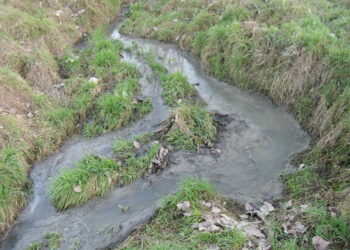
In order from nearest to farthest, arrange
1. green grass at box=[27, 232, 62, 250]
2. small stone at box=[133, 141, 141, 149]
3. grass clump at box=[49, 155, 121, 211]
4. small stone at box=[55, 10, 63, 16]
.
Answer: green grass at box=[27, 232, 62, 250], grass clump at box=[49, 155, 121, 211], small stone at box=[133, 141, 141, 149], small stone at box=[55, 10, 63, 16]

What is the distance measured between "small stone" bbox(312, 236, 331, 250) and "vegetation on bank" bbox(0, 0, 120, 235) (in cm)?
481

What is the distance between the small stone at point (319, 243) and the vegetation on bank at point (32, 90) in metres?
4.81

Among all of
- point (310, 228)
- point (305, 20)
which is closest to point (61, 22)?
point (305, 20)

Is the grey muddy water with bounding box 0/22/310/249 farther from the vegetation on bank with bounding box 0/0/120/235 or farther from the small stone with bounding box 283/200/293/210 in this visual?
the small stone with bounding box 283/200/293/210

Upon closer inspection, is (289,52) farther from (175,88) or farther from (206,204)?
(206,204)

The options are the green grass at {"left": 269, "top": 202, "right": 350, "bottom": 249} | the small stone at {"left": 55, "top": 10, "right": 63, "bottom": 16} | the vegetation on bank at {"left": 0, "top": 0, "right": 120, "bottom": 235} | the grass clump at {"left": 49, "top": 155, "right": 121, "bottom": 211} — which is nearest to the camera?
the green grass at {"left": 269, "top": 202, "right": 350, "bottom": 249}

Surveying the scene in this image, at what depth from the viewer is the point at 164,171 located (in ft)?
23.1

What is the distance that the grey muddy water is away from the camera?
19.5 feet

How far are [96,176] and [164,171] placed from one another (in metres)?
1.28

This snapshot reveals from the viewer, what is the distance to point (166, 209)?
19.4 feet

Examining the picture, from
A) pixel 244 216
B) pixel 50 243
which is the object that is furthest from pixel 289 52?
pixel 50 243

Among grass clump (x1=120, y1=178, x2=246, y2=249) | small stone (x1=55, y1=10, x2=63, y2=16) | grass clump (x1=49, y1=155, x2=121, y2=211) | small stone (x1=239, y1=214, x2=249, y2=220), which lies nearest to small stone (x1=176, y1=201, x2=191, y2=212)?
grass clump (x1=120, y1=178, x2=246, y2=249)

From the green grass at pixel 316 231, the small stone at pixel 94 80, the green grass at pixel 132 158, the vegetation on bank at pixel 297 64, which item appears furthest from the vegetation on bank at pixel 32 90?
the green grass at pixel 316 231

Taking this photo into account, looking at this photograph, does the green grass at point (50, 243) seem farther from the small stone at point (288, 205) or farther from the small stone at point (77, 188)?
the small stone at point (288, 205)
